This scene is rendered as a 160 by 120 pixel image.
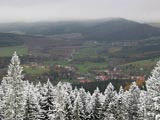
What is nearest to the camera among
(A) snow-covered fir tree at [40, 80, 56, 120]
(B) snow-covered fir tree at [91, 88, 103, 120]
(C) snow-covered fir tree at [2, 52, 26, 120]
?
(C) snow-covered fir tree at [2, 52, 26, 120]

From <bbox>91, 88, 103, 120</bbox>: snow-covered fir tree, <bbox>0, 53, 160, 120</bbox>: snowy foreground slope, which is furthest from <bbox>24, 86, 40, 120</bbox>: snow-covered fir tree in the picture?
<bbox>91, 88, 103, 120</bbox>: snow-covered fir tree

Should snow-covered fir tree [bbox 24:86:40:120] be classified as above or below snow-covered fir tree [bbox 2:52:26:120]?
below

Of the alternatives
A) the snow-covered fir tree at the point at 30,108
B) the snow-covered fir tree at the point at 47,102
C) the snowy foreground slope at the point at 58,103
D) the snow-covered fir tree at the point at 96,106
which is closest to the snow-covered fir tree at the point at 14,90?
the snowy foreground slope at the point at 58,103

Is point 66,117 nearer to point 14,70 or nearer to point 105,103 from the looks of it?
point 105,103

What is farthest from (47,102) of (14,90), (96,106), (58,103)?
(14,90)

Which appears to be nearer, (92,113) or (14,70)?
(14,70)

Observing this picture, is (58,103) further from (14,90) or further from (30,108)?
(14,90)

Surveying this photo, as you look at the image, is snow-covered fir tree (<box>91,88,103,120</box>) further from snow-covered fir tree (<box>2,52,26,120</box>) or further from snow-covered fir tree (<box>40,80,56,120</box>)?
snow-covered fir tree (<box>2,52,26,120</box>)

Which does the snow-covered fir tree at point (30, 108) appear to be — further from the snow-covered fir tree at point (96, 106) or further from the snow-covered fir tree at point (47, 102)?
the snow-covered fir tree at point (96, 106)

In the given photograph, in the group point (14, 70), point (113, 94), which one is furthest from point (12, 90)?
point (113, 94)

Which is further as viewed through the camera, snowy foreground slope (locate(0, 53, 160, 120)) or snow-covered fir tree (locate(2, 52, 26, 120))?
snowy foreground slope (locate(0, 53, 160, 120))
